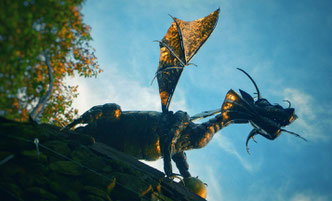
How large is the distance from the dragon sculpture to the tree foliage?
2440 mm

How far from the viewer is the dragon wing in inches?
222

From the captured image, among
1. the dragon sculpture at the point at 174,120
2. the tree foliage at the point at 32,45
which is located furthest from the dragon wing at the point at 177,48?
the tree foliage at the point at 32,45

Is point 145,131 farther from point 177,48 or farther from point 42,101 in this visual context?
point 42,101

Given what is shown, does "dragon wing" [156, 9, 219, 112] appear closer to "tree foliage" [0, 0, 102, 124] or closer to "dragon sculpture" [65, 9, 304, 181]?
"dragon sculpture" [65, 9, 304, 181]

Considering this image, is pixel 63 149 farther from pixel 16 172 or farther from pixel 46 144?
pixel 16 172

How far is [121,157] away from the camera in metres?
4.07

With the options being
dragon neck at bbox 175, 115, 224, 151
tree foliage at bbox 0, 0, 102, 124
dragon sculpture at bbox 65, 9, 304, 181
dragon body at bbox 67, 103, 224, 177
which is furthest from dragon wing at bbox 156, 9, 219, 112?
tree foliage at bbox 0, 0, 102, 124

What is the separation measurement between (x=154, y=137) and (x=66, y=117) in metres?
1.79

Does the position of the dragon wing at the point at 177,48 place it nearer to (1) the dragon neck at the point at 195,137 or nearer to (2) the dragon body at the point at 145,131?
(2) the dragon body at the point at 145,131

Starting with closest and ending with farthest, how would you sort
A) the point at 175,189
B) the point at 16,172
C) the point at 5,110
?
the point at 5,110 → the point at 16,172 → the point at 175,189

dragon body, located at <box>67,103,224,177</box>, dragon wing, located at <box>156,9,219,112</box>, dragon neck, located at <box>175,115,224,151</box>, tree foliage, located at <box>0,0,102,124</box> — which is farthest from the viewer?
dragon wing, located at <box>156,9,219,112</box>

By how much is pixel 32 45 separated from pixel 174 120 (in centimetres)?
360

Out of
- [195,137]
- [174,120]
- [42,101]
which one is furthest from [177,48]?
[42,101]

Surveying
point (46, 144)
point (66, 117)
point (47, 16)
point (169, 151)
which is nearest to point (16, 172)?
point (46, 144)
